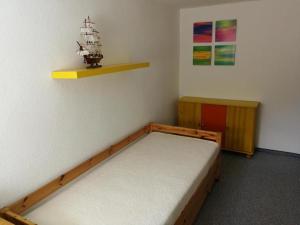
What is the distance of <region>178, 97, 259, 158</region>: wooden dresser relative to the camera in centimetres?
329

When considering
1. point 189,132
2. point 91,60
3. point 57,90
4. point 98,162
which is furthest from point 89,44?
point 189,132

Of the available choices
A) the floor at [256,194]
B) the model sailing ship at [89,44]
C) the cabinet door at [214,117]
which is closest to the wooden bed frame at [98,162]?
the floor at [256,194]

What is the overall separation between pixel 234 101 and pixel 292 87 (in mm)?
745

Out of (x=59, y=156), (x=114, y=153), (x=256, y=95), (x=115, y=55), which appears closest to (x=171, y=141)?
(x=114, y=153)

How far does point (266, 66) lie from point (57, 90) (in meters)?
2.76

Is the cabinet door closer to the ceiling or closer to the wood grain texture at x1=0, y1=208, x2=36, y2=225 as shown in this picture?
the ceiling

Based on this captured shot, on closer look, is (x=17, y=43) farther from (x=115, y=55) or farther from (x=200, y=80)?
(x=200, y=80)

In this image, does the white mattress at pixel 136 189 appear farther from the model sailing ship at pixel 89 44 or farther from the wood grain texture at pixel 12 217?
the model sailing ship at pixel 89 44

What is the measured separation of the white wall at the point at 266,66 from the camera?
3111 millimetres

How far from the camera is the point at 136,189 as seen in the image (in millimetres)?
1861

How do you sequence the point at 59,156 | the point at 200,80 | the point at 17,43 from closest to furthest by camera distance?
the point at 17,43
the point at 59,156
the point at 200,80

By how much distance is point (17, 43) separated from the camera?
1.50 m

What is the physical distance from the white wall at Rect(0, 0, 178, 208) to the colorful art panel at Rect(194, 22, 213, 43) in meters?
1.07

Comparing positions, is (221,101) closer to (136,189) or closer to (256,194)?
(256,194)
